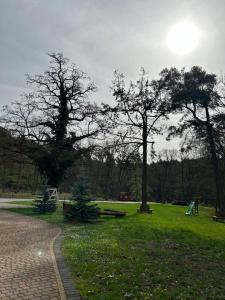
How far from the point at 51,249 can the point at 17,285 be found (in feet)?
13.3

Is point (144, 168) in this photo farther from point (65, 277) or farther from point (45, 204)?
point (65, 277)

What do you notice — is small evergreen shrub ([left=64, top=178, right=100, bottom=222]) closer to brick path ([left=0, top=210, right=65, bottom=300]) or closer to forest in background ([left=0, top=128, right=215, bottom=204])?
brick path ([left=0, top=210, right=65, bottom=300])

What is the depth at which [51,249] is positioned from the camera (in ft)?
36.0

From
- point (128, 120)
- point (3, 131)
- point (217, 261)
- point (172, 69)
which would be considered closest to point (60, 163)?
point (3, 131)

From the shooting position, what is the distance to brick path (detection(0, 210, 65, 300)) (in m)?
6.51

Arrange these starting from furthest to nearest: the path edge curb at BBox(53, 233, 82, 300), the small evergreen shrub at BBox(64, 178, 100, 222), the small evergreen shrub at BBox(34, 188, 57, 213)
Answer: the small evergreen shrub at BBox(34, 188, 57, 213), the small evergreen shrub at BBox(64, 178, 100, 222), the path edge curb at BBox(53, 233, 82, 300)

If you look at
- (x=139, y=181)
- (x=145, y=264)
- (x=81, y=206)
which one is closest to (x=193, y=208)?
(x=81, y=206)

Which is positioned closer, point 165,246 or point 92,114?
point 165,246

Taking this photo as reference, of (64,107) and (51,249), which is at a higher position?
(64,107)

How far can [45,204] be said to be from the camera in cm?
2439

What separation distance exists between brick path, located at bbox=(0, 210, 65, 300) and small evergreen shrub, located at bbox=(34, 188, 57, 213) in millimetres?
9382

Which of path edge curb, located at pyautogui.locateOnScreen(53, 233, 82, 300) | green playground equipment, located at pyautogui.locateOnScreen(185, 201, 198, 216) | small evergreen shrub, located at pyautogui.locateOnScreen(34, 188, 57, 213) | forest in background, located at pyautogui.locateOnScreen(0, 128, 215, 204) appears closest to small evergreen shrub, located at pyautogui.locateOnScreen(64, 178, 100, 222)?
small evergreen shrub, located at pyautogui.locateOnScreen(34, 188, 57, 213)

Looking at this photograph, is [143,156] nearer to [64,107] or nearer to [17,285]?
[64,107]

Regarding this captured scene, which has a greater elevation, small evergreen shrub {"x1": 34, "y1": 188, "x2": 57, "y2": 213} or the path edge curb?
small evergreen shrub {"x1": 34, "y1": 188, "x2": 57, "y2": 213}
